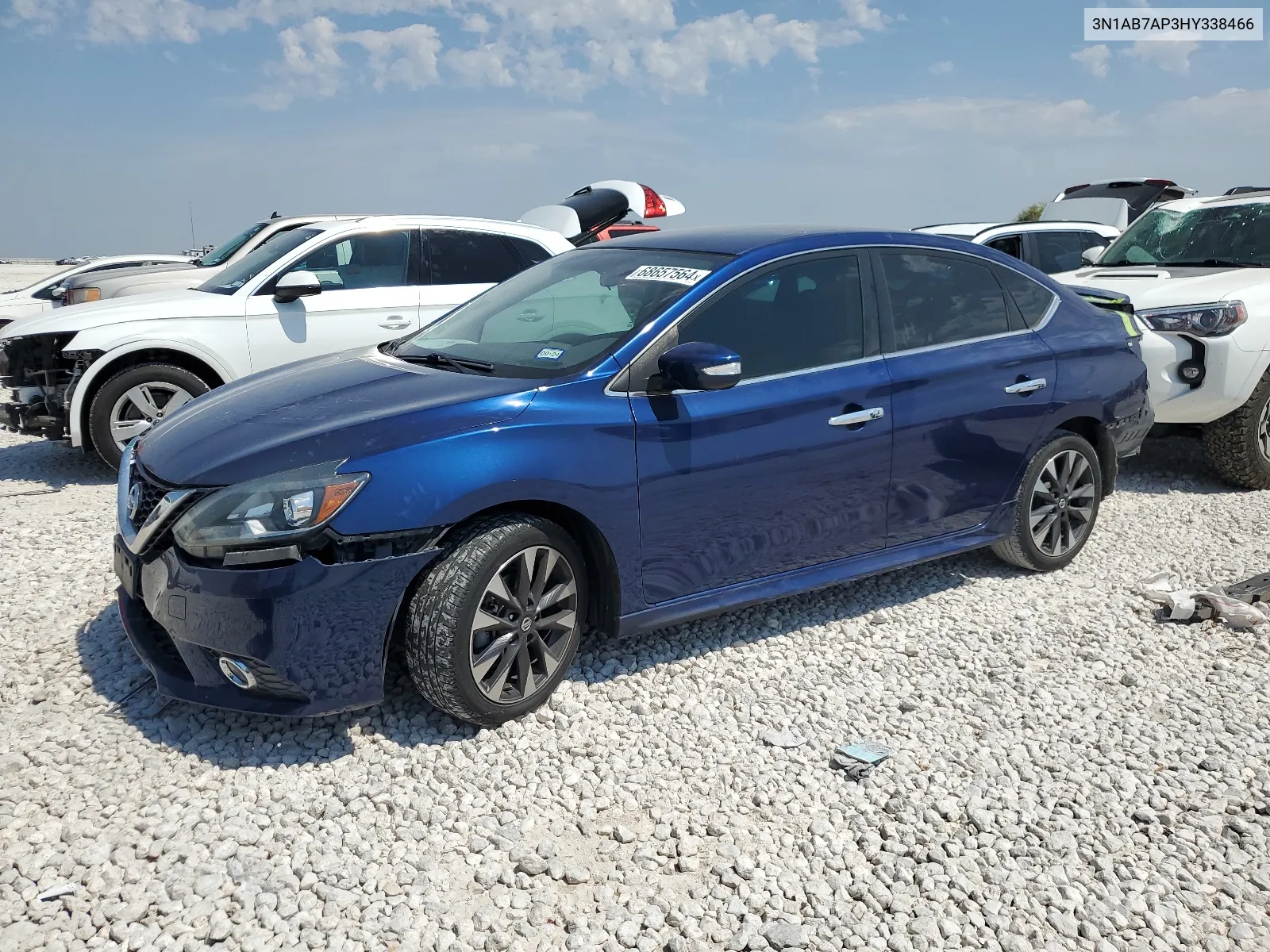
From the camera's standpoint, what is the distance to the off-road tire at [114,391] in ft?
23.7

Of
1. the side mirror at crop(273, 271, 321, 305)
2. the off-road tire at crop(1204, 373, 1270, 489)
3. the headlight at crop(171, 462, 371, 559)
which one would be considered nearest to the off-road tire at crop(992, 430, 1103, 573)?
the off-road tire at crop(1204, 373, 1270, 489)

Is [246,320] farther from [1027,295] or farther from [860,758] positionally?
[860,758]

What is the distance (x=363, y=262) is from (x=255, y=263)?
2.70 ft

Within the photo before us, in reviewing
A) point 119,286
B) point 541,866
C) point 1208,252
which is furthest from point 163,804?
point 119,286

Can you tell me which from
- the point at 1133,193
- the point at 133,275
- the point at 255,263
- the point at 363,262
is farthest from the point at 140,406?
the point at 1133,193

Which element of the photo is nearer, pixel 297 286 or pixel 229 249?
pixel 297 286

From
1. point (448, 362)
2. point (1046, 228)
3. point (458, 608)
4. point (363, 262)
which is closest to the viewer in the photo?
point (458, 608)

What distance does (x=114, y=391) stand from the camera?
7238 mm

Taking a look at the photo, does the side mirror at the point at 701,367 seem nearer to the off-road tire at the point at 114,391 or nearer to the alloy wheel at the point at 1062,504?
the alloy wheel at the point at 1062,504

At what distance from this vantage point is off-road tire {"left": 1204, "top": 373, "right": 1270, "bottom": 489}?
686 cm

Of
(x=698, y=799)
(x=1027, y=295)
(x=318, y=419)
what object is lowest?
(x=698, y=799)

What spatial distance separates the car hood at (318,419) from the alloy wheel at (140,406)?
334 centimetres

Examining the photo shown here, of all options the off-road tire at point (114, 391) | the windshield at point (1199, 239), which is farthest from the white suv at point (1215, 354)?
the off-road tire at point (114, 391)

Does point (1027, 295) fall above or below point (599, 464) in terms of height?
above
